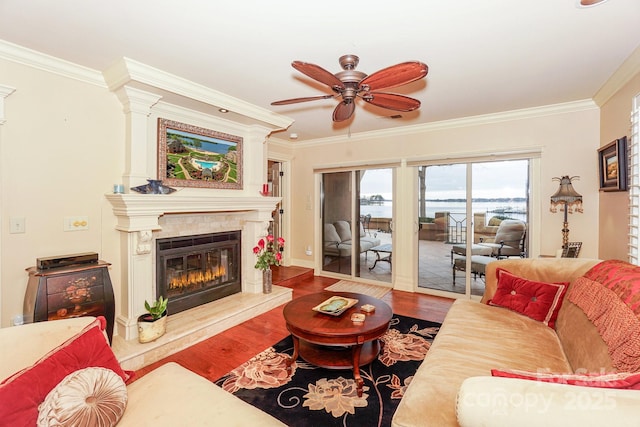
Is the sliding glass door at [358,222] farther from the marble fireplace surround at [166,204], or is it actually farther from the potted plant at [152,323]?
the potted plant at [152,323]

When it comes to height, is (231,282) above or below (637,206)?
below

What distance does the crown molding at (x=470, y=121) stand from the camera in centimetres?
338

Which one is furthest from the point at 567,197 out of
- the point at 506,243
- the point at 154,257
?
the point at 154,257

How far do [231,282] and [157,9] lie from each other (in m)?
2.98

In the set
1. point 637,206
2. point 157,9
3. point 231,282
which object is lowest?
point 231,282

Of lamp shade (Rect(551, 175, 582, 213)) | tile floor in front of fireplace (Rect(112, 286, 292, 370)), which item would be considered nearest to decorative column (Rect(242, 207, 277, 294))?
tile floor in front of fireplace (Rect(112, 286, 292, 370))

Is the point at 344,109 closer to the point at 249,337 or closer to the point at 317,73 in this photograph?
the point at 317,73

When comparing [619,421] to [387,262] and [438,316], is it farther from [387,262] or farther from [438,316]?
[387,262]

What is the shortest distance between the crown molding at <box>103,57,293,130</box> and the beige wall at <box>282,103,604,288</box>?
6.69 ft

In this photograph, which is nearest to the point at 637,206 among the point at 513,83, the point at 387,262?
the point at 513,83

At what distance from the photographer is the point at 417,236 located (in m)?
4.49

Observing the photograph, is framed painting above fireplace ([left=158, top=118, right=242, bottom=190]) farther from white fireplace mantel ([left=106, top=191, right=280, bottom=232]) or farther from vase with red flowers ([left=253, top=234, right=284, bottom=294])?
vase with red flowers ([left=253, top=234, right=284, bottom=294])

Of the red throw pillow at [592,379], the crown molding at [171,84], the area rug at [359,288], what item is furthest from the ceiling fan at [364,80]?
the area rug at [359,288]

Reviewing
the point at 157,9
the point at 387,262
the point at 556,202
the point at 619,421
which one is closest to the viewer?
the point at 619,421
